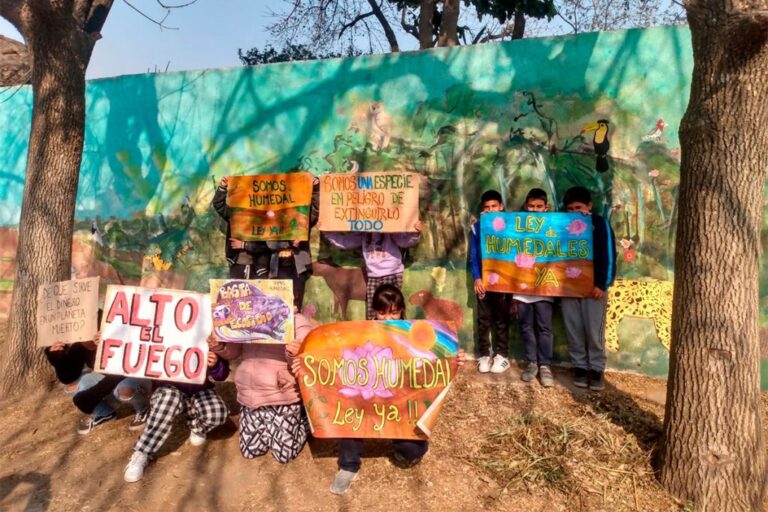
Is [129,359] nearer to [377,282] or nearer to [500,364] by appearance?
[377,282]

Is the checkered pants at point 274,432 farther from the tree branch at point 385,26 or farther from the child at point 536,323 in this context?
the tree branch at point 385,26

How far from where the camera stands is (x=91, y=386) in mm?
3854

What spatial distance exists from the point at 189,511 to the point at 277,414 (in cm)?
71

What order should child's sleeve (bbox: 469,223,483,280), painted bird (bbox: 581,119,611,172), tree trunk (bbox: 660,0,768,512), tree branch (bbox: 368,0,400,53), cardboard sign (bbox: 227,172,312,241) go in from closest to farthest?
1. tree trunk (bbox: 660,0,768,512)
2. painted bird (bbox: 581,119,611,172)
3. child's sleeve (bbox: 469,223,483,280)
4. cardboard sign (bbox: 227,172,312,241)
5. tree branch (bbox: 368,0,400,53)

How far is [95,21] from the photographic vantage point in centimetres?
531

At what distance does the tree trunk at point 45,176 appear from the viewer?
4.41 m

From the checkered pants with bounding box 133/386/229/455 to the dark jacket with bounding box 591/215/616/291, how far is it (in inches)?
115

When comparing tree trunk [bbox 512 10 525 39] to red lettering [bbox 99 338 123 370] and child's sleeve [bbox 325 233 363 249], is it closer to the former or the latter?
child's sleeve [bbox 325 233 363 249]

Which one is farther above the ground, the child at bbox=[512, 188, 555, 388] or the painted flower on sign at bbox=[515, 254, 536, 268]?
the painted flower on sign at bbox=[515, 254, 536, 268]

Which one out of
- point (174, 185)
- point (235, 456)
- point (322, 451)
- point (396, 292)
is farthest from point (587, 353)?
point (174, 185)

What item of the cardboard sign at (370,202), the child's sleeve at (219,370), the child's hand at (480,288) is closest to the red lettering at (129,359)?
the child's sleeve at (219,370)

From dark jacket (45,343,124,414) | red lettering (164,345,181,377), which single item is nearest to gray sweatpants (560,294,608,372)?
red lettering (164,345,181,377)

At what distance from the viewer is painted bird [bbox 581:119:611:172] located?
4590 mm

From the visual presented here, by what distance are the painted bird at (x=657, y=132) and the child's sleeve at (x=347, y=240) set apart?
8.40 feet
